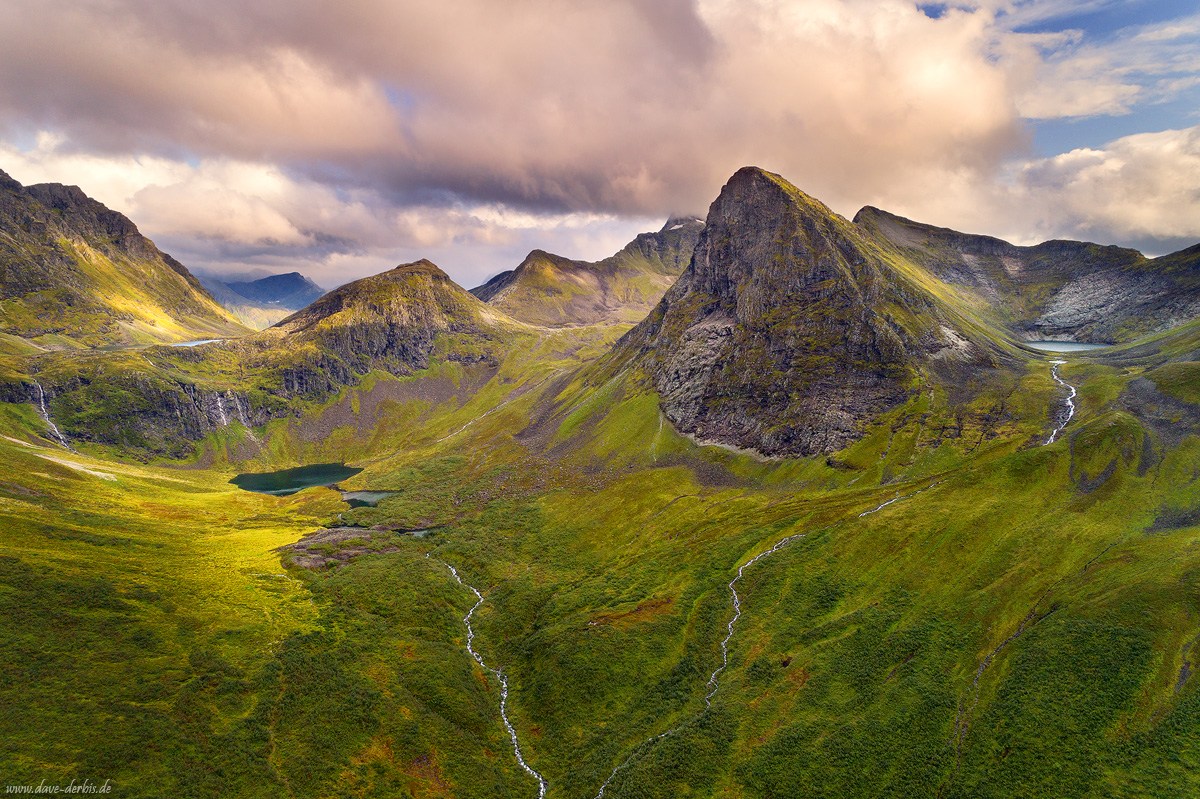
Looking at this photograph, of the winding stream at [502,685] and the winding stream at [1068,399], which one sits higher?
the winding stream at [1068,399]

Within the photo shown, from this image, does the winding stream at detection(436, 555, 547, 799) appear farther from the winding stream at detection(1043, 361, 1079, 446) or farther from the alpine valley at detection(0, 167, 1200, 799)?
the winding stream at detection(1043, 361, 1079, 446)

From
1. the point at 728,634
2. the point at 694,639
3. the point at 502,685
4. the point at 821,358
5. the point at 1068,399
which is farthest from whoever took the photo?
the point at 821,358

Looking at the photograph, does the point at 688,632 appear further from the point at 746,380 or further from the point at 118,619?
the point at 746,380

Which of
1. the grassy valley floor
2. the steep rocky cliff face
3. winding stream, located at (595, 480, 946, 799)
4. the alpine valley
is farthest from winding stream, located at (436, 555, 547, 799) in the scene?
the steep rocky cliff face

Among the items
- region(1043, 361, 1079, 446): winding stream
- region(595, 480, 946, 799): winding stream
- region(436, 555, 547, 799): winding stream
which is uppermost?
region(1043, 361, 1079, 446): winding stream

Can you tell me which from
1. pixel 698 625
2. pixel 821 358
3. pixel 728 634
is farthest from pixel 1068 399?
pixel 698 625

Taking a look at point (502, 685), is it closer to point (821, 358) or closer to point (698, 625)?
point (698, 625)

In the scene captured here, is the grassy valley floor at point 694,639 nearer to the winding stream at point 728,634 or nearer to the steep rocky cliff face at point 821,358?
the winding stream at point 728,634

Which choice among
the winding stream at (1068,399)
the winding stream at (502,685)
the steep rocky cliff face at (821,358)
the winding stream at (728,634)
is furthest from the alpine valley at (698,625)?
the steep rocky cliff face at (821,358)
